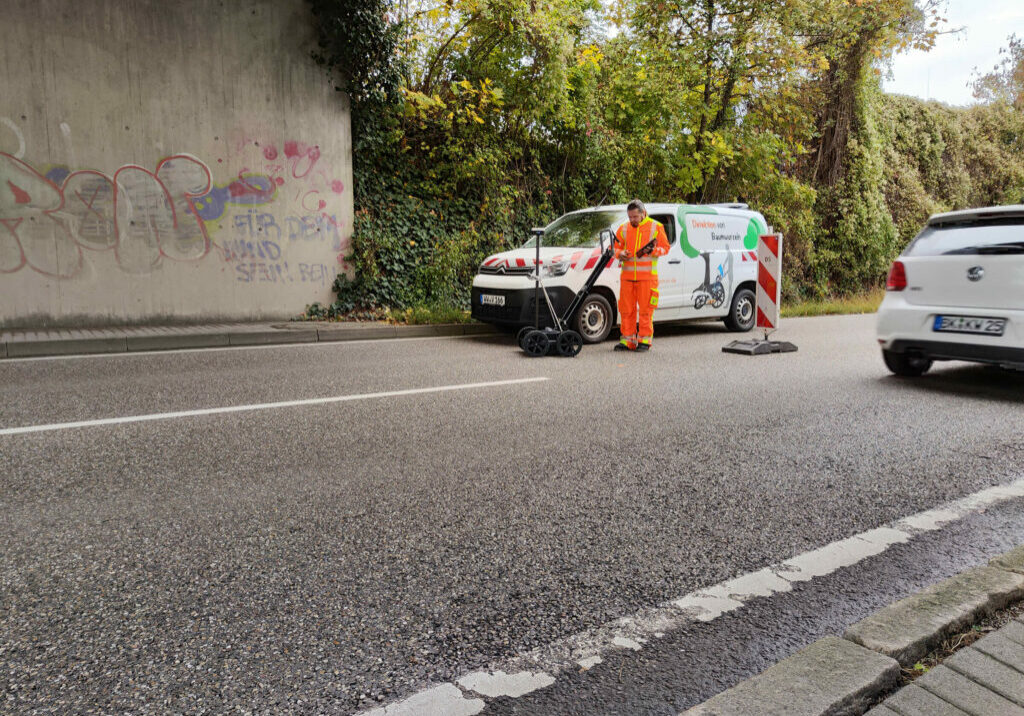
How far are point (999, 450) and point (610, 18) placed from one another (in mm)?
12919

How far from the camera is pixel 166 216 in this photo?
11.0 meters

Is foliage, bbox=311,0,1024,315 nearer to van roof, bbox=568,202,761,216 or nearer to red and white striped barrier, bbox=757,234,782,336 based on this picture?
van roof, bbox=568,202,761,216

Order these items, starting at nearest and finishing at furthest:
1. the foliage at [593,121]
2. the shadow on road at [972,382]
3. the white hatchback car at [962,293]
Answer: the white hatchback car at [962,293] → the shadow on road at [972,382] → the foliage at [593,121]

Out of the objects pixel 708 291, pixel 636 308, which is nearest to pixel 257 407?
pixel 636 308

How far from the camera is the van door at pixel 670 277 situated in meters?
11.0

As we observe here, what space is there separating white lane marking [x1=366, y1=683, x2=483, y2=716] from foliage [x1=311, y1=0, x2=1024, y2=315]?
35.2 feet

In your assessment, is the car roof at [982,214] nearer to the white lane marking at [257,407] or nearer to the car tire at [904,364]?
the car tire at [904,364]

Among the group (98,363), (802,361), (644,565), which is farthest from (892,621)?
(98,363)

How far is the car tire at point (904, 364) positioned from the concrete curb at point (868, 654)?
5236 mm

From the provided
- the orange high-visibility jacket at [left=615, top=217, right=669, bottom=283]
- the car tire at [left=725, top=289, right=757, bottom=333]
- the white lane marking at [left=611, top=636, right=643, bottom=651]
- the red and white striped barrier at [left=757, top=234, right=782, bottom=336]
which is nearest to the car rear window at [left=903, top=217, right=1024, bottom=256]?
Result: the red and white striped barrier at [left=757, top=234, right=782, bottom=336]

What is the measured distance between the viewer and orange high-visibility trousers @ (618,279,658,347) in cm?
955

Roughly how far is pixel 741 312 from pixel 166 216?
9.23 metres

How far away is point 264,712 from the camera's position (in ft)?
6.92

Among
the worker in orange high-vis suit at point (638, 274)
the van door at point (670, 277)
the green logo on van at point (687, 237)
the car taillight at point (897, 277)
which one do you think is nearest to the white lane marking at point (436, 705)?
the car taillight at point (897, 277)
